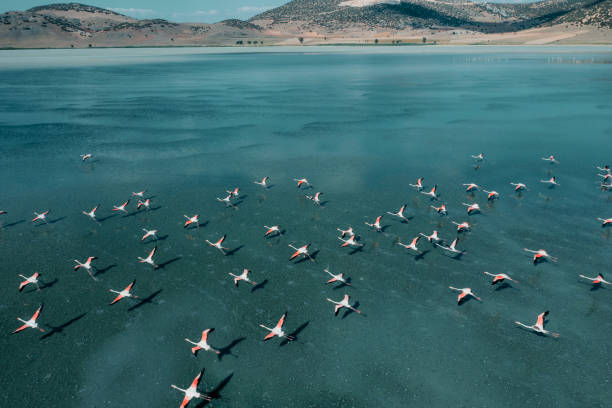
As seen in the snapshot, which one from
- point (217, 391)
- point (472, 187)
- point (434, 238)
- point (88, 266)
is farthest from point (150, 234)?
point (472, 187)

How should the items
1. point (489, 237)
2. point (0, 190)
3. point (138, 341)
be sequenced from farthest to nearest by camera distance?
point (0, 190), point (489, 237), point (138, 341)

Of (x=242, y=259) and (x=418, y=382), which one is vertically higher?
(x=242, y=259)

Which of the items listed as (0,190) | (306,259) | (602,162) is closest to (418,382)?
(306,259)

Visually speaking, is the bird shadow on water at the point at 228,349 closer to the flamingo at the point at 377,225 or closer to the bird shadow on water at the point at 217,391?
the bird shadow on water at the point at 217,391

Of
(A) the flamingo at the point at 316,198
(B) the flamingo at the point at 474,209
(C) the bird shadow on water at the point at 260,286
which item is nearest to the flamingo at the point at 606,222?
(B) the flamingo at the point at 474,209

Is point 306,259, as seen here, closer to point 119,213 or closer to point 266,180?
point 266,180

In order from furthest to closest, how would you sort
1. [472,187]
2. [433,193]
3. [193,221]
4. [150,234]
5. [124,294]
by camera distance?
[472,187] → [433,193] → [193,221] → [150,234] → [124,294]

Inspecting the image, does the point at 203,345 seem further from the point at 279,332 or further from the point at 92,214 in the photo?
the point at 92,214

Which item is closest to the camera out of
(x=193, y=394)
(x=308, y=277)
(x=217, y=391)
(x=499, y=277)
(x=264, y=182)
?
(x=193, y=394)

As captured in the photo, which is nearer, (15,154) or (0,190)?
(0,190)
